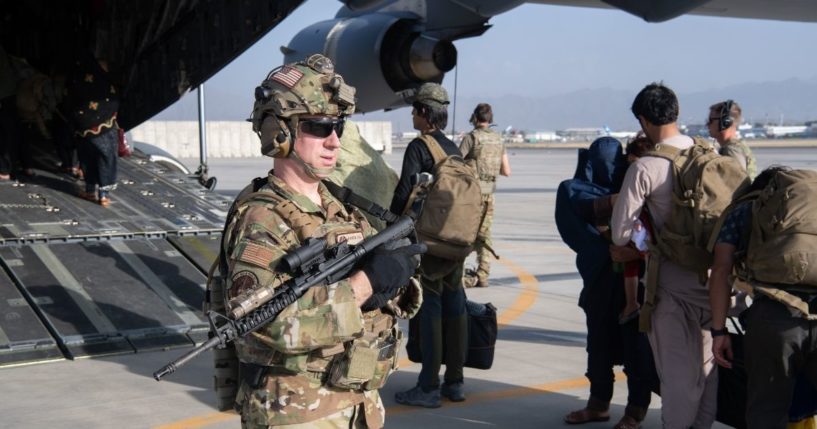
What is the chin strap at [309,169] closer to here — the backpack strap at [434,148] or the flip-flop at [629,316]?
the flip-flop at [629,316]

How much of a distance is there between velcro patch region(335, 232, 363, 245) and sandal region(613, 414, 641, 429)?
264 cm

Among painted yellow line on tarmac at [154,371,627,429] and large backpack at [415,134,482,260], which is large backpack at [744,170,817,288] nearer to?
large backpack at [415,134,482,260]

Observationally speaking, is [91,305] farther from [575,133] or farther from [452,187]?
[575,133]

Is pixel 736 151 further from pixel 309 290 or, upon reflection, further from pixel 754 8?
pixel 309 290

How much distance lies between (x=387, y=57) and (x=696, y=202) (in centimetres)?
636

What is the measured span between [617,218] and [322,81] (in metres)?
2.04

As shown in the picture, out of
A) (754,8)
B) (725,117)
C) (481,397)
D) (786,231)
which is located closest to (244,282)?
(786,231)

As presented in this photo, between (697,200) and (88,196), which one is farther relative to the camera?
(88,196)

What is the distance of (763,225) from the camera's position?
399 centimetres

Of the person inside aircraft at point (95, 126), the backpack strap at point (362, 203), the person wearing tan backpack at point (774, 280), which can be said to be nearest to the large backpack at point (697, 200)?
the person wearing tan backpack at point (774, 280)

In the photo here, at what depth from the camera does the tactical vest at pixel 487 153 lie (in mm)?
10242

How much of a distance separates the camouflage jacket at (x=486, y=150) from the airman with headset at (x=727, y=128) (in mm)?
3288

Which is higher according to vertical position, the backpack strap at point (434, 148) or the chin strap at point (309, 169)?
the chin strap at point (309, 169)

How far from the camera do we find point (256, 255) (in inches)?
112
